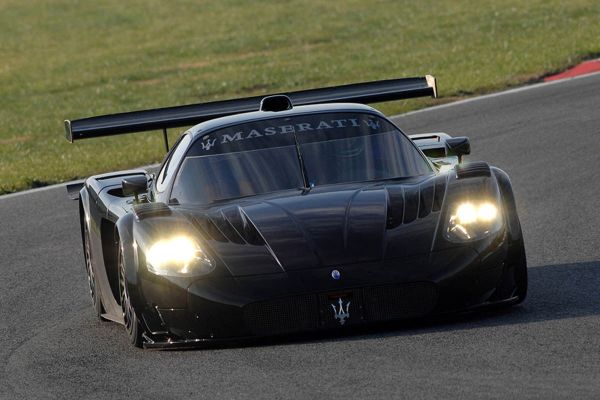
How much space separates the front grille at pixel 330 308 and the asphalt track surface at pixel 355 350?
0.30ft

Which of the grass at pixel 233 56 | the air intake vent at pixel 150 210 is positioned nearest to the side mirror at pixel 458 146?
the air intake vent at pixel 150 210

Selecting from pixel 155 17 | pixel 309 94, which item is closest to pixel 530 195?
pixel 309 94

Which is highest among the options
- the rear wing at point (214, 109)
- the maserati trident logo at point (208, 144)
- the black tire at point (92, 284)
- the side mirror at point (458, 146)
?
the rear wing at point (214, 109)

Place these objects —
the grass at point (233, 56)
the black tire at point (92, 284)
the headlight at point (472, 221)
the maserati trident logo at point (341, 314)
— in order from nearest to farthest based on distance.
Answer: the maserati trident logo at point (341, 314) < the headlight at point (472, 221) < the black tire at point (92, 284) < the grass at point (233, 56)

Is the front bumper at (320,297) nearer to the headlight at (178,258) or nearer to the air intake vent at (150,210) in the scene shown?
the headlight at (178,258)

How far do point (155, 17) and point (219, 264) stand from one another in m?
34.6

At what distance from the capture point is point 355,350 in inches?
245

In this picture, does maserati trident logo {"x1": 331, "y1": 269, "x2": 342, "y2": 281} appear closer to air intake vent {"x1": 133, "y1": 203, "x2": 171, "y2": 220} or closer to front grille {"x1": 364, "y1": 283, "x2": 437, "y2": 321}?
front grille {"x1": 364, "y1": 283, "x2": 437, "y2": 321}

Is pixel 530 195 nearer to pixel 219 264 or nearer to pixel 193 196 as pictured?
pixel 193 196

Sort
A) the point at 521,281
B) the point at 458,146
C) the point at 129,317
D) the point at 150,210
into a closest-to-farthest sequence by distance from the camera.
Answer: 1. the point at 521,281
2. the point at 129,317
3. the point at 150,210
4. the point at 458,146

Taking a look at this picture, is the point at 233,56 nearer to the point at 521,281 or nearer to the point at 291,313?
the point at 521,281

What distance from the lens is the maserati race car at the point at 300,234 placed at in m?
6.53

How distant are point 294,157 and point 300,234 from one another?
3.90 feet

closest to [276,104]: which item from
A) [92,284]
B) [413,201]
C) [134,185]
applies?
[134,185]
